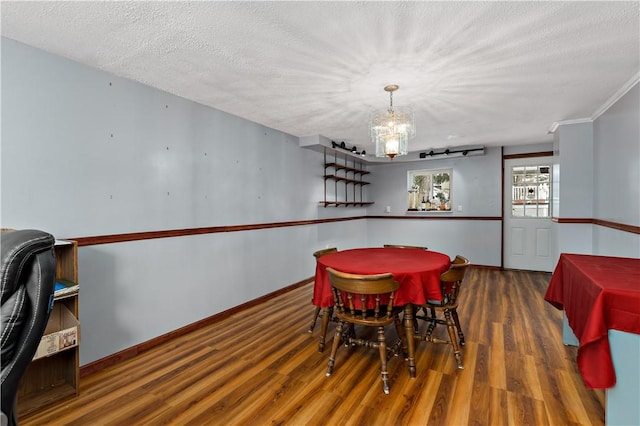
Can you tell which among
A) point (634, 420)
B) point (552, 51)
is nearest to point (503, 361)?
point (634, 420)

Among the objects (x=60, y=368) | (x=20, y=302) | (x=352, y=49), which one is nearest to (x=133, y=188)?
(x=60, y=368)

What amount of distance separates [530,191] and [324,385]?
5.17m

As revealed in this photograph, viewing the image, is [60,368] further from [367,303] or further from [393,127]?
[393,127]

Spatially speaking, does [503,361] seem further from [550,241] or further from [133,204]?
[550,241]

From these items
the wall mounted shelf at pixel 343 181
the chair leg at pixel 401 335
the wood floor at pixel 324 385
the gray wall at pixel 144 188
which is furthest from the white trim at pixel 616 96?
the wall mounted shelf at pixel 343 181

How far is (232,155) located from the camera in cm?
360

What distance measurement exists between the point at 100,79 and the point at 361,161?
192 inches

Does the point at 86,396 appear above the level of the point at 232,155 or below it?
below

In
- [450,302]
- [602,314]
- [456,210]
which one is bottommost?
[450,302]

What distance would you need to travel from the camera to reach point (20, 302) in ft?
2.95

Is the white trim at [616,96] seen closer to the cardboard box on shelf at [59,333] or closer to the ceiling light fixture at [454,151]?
the ceiling light fixture at [454,151]

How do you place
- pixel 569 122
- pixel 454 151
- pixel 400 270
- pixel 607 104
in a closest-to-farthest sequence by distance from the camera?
pixel 400 270, pixel 607 104, pixel 569 122, pixel 454 151

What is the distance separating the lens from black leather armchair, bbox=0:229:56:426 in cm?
87

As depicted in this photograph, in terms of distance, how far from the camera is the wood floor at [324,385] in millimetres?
1841
